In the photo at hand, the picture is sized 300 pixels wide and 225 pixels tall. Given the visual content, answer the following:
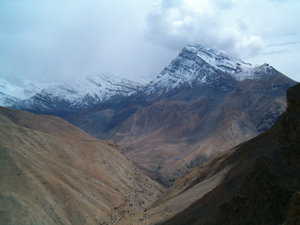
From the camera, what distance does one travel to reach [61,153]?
102062mm

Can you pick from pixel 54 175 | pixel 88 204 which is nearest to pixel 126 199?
pixel 88 204

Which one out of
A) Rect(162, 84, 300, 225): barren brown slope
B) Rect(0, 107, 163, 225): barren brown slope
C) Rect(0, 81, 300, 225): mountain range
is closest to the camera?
Rect(162, 84, 300, 225): barren brown slope

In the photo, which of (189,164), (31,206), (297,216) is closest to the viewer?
(297,216)

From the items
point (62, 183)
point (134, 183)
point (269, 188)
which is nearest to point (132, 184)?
point (134, 183)

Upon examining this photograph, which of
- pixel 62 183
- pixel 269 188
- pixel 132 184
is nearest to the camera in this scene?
pixel 269 188

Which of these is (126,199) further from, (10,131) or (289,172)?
(289,172)

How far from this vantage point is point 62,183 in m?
80.2

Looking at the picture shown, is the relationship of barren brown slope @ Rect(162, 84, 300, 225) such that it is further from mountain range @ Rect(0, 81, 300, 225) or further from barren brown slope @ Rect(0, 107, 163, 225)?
barren brown slope @ Rect(0, 107, 163, 225)

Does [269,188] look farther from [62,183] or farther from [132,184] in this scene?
[132,184]

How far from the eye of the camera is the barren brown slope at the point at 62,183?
6619cm

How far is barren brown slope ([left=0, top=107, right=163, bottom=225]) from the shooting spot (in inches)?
2606

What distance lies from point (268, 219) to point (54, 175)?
212 feet

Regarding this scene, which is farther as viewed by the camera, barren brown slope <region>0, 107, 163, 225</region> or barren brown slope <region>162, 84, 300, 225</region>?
barren brown slope <region>0, 107, 163, 225</region>

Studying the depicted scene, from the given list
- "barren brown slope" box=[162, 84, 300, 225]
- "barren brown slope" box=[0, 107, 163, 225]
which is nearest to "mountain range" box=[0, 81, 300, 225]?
"barren brown slope" box=[162, 84, 300, 225]
